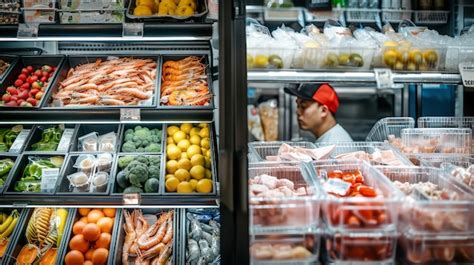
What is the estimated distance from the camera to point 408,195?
6.84 ft

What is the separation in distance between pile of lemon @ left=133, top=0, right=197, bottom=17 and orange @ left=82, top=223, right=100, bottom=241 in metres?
1.08

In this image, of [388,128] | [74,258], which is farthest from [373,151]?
[74,258]

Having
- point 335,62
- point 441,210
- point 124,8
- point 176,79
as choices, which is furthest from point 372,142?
point 124,8

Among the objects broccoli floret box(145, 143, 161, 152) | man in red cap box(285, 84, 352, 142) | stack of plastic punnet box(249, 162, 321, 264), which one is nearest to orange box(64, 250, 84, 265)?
broccoli floret box(145, 143, 161, 152)

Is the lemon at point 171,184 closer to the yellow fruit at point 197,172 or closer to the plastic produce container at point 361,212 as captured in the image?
Answer: the yellow fruit at point 197,172

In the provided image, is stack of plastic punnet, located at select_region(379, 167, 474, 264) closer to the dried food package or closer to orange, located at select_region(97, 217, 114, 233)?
orange, located at select_region(97, 217, 114, 233)

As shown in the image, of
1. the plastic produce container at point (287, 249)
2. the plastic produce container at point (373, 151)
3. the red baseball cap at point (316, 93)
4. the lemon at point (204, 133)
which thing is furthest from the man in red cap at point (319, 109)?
the plastic produce container at point (287, 249)

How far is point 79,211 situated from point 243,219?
1.17m

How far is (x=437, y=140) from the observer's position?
2.71 meters

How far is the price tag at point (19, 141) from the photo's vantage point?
2.70m

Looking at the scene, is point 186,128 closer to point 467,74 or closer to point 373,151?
point 373,151

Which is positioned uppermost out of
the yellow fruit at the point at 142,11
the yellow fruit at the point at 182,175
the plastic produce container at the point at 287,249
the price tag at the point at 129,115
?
the yellow fruit at the point at 142,11

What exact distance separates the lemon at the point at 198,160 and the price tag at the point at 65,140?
2.23ft

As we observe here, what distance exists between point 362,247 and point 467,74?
0.97m
